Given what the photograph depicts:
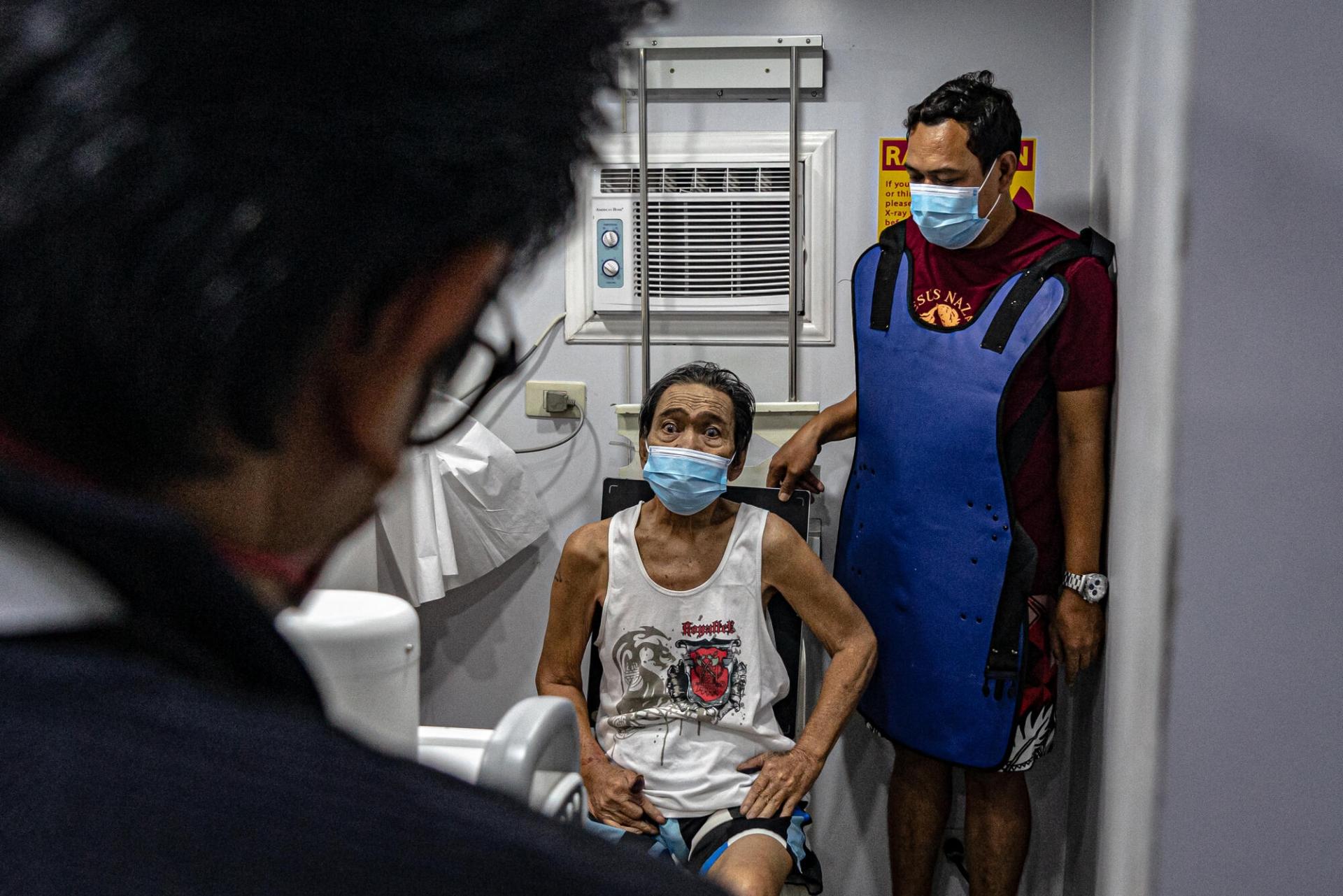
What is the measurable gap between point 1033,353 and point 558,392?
43.6 inches

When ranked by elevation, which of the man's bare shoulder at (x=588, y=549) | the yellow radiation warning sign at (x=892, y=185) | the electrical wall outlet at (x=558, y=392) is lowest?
the man's bare shoulder at (x=588, y=549)

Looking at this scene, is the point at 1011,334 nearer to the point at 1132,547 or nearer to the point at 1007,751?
the point at 1132,547

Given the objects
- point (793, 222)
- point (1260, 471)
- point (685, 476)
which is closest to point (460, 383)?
point (1260, 471)

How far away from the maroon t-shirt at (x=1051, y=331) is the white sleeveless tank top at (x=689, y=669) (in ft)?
1.71

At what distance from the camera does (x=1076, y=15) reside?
231cm

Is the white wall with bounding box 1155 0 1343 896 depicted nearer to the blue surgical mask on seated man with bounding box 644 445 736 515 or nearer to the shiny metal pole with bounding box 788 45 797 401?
the blue surgical mask on seated man with bounding box 644 445 736 515

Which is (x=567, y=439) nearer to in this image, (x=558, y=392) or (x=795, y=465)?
(x=558, y=392)

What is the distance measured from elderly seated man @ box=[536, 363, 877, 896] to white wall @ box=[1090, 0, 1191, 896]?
1.72ft

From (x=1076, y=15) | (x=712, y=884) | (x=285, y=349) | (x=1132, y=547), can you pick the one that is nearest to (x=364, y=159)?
(x=285, y=349)

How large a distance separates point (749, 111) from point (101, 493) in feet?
7.57

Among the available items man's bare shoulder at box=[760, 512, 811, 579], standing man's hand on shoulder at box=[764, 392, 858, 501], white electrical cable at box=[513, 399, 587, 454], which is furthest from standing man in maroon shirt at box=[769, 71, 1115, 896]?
white electrical cable at box=[513, 399, 587, 454]

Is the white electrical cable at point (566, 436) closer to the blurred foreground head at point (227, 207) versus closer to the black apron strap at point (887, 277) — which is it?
the black apron strap at point (887, 277)

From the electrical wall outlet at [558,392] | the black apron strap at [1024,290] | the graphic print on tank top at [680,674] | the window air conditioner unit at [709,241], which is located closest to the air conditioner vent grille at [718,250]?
the window air conditioner unit at [709,241]

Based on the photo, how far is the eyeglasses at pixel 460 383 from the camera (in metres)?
0.37
